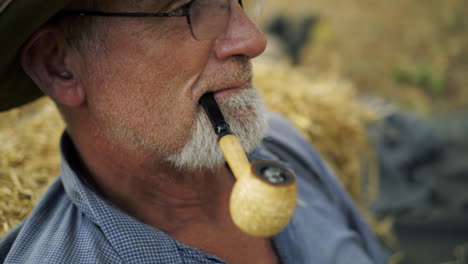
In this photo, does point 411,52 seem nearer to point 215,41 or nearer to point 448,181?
point 448,181

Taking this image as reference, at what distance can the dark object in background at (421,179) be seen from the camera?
124 inches

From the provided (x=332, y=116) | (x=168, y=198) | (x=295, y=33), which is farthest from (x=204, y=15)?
(x=295, y=33)

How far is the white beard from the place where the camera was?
114 cm

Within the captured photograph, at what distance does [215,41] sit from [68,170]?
1.76ft

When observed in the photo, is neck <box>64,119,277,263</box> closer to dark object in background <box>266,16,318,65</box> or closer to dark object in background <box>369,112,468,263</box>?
dark object in background <box>369,112,468,263</box>

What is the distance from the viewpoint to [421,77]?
447 cm

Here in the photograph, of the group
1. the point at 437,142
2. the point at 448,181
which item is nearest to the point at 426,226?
the point at 448,181

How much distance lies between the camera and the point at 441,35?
467 cm

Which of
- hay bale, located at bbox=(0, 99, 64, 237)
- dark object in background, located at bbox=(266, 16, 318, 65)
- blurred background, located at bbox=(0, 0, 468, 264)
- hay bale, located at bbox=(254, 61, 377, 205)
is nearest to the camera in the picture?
hay bale, located at bbox=(0, 99, 64, 237)

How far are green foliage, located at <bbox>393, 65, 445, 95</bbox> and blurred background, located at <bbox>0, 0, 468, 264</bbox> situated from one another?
10 millimetres

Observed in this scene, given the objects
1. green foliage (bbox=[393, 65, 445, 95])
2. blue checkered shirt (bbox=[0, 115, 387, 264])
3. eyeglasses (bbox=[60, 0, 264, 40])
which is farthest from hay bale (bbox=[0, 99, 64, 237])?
green foliage (bbox=[393, 65, 445, 95])

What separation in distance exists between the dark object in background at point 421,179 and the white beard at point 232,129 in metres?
2.10

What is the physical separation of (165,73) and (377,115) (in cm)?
152

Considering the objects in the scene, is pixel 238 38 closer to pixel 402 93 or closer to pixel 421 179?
pixel 421 179
